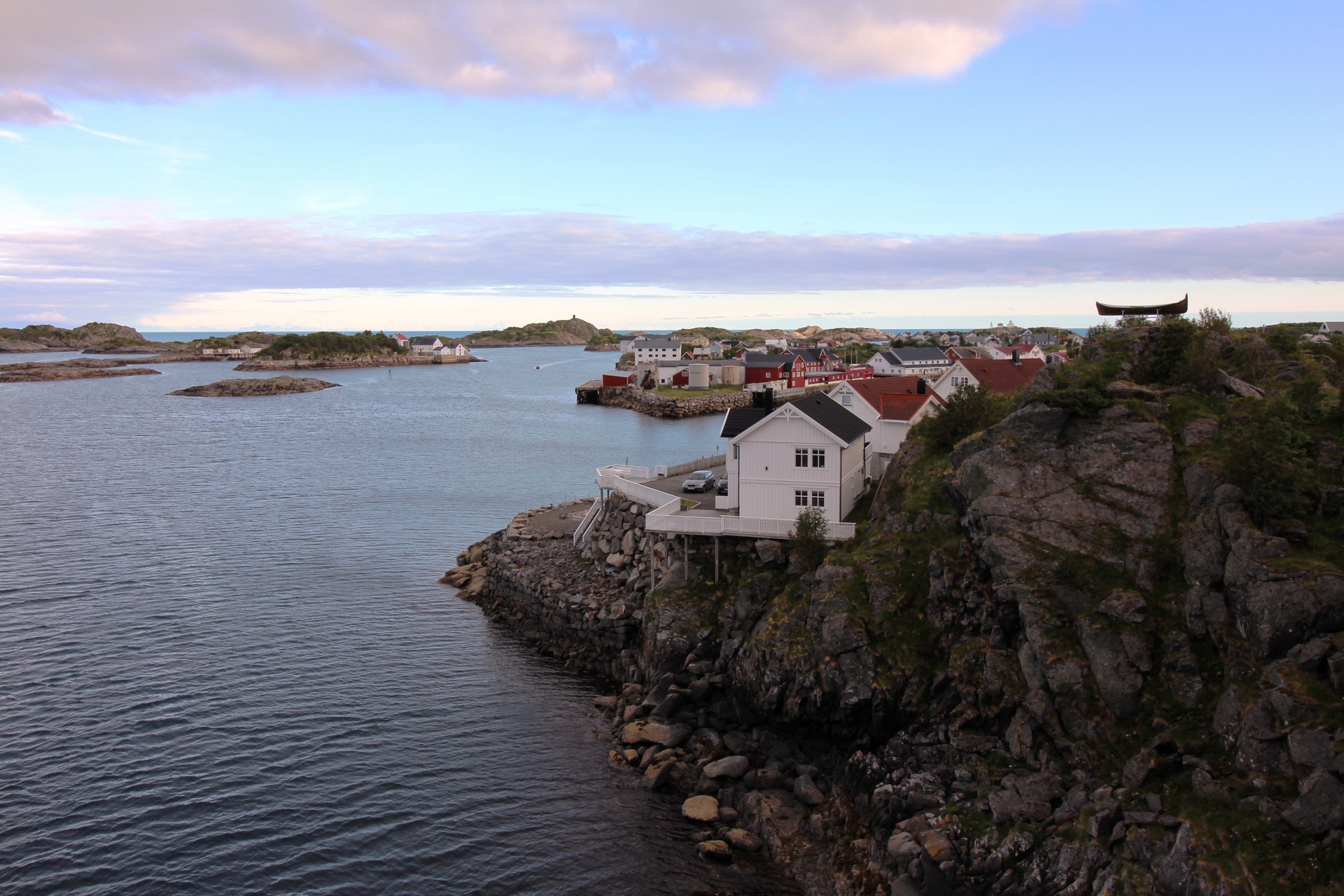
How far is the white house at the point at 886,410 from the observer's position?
4403 centimetres

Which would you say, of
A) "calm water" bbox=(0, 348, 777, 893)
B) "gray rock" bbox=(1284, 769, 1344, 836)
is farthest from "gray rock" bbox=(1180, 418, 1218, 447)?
"calm water" bbox=(0, 348, 777, 893)

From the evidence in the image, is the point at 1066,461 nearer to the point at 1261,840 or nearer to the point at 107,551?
the point at 1261,840

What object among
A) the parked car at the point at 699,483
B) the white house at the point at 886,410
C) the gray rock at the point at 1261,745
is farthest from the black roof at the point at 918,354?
the gray rock at the point at 1261,745

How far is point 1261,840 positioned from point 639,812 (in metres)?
15.1

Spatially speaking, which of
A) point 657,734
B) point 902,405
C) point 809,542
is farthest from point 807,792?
point 902,405

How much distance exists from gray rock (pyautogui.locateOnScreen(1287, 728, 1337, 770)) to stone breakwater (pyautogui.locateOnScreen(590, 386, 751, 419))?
102m

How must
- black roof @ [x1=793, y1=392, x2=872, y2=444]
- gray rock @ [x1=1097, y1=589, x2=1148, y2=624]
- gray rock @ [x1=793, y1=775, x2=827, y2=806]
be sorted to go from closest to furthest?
gray rock @ [x1=1097, y1=589, x2=1148, y2=624]
gray rock @ [x1=793, y1=775, x2=827, y2=806]
black roof @ [x1=793, y1=392, x2=872, y2=444]

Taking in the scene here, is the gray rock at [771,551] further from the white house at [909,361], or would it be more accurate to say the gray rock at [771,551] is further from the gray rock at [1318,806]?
the white house at [909,361]

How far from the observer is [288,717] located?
2989cm

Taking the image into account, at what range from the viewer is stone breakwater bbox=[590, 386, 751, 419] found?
397ft

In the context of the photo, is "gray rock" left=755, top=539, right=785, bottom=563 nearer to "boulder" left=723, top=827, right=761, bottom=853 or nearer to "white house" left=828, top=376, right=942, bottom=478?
"white house" left=828, top=376, right=942, bottom=478

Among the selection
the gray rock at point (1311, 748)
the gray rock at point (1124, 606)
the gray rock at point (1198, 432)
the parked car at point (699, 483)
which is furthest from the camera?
the parked car at point (699, 483)

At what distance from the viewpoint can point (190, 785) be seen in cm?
2550

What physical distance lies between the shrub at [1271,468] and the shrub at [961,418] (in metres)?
10.4
